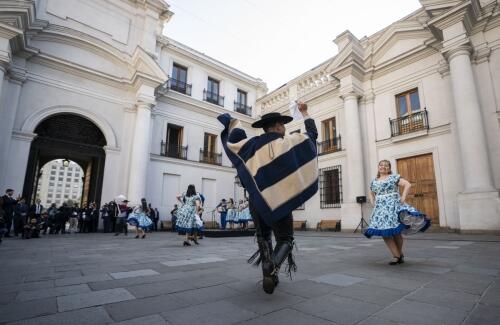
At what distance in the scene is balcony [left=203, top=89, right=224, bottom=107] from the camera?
66.2ft

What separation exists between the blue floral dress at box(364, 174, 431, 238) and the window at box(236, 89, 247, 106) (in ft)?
62.1

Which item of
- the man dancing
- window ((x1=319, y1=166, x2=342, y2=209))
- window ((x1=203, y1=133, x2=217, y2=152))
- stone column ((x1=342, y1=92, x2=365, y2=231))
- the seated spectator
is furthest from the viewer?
window ((x1=203, y1=133, x2=217, y2=152))

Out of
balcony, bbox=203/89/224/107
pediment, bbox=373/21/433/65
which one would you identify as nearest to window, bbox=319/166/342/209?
pediment, bbox=373/21/433/65

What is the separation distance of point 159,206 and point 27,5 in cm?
1103

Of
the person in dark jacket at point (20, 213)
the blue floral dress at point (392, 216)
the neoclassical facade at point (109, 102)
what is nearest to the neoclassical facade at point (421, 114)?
the blue floral dress at point (392, 216)

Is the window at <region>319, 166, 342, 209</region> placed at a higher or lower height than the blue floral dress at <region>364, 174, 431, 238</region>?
higher

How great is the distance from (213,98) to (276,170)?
1899cm

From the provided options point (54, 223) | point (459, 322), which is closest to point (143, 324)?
point (459, 322)

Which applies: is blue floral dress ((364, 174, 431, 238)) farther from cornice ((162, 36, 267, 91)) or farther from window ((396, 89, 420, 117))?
cornice ((162, 36, 267, 91))

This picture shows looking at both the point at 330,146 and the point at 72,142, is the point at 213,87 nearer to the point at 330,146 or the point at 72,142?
the point at 330,146

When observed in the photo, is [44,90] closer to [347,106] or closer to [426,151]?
[347,106]

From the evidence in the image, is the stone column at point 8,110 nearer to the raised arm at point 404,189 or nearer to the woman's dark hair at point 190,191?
the woman's dark hair at point 190,191

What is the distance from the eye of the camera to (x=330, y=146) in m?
16.1

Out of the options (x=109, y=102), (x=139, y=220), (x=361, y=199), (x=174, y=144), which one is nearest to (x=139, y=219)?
(x=139, y=220)
